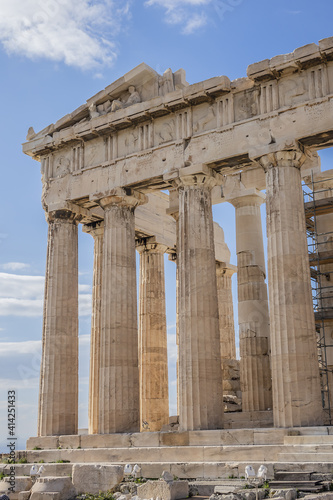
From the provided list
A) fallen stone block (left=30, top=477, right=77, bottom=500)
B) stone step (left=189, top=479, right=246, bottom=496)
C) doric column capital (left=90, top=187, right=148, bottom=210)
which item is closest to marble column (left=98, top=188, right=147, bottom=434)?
doric column capital (left=90, top=187, right=148, bottom=210)

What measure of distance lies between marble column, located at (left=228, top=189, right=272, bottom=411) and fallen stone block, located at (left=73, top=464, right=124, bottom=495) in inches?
471

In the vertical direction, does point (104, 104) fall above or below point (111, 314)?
above

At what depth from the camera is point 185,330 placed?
976 inches

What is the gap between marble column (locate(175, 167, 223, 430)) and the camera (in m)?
23.9

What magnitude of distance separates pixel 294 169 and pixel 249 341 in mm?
9149

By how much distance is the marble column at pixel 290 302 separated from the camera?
21.8m

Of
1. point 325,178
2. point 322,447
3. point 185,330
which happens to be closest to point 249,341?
point 185,330

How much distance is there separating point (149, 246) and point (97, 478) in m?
19.1

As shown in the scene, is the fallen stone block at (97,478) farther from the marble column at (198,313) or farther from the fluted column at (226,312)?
the fluted column at (226,312)

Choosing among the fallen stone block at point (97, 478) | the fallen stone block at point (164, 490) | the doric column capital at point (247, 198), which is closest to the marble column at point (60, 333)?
the doric column capital at point (247, 198)

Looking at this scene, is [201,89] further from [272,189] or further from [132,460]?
[132,460]

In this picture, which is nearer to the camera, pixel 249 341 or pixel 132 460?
pixel 132 460

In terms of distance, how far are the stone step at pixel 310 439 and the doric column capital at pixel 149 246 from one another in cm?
1737

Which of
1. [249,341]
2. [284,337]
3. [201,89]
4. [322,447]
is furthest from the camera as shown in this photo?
[249,341]
